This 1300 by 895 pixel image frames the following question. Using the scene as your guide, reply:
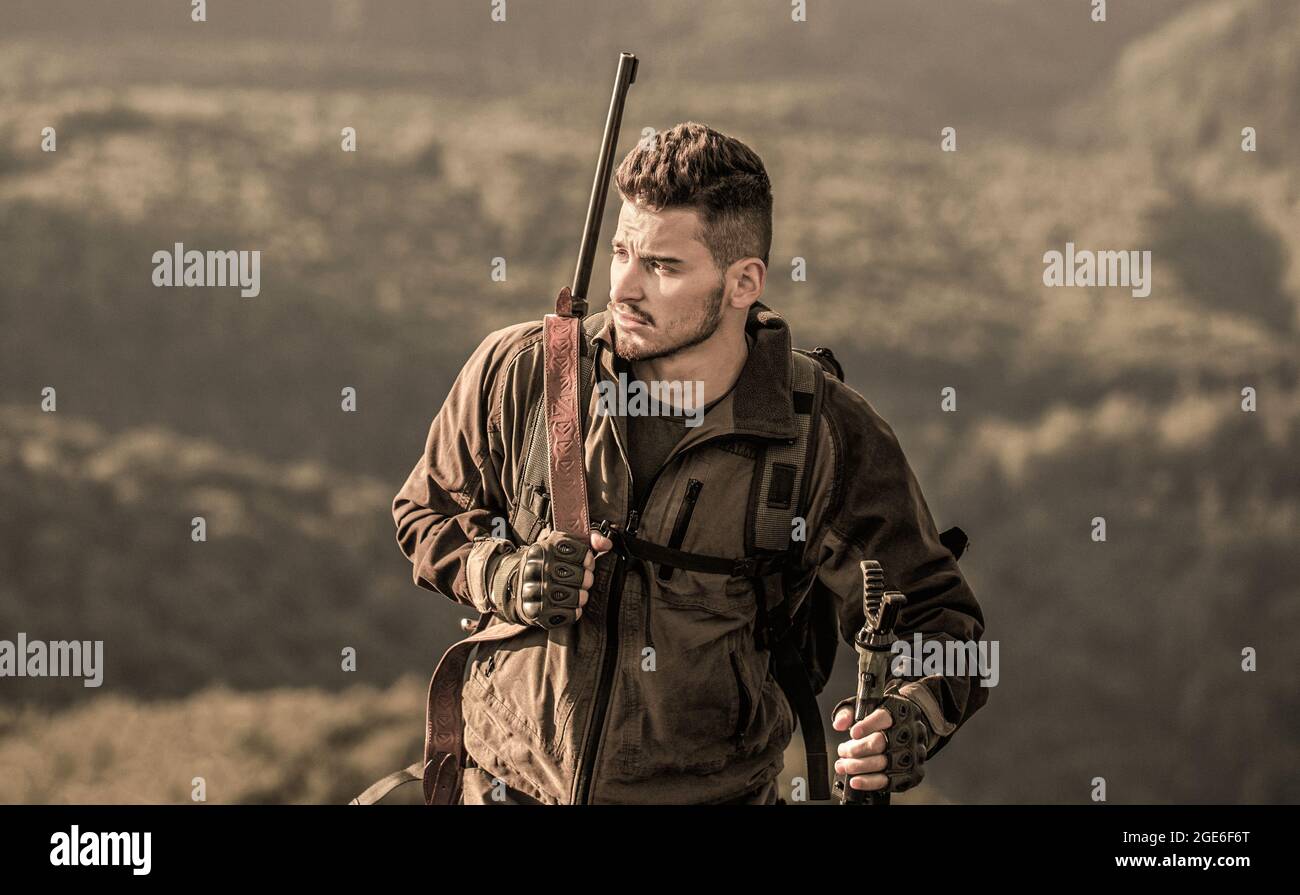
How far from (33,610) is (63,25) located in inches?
89.1

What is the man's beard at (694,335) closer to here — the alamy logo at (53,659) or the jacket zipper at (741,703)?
the jacket zipper at (741,703)

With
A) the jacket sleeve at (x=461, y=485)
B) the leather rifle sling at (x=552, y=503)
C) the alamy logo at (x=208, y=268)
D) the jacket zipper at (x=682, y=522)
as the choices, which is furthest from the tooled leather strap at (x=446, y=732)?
the alamy logo at (x=208, y=268)

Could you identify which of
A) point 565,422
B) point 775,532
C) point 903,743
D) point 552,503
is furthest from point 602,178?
point 903,743

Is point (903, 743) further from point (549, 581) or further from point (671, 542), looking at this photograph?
point (549, 581)

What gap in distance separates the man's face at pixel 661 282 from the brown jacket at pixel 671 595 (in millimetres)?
108

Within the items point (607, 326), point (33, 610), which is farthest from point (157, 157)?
point (607, 326)

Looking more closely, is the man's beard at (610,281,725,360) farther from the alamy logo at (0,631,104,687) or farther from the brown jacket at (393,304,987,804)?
the alamy logo at (0,631,104,687)

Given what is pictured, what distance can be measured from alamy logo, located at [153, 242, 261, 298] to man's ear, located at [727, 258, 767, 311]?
3501 mm

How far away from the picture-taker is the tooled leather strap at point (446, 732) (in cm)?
281

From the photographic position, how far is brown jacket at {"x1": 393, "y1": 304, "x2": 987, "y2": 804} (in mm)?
2654

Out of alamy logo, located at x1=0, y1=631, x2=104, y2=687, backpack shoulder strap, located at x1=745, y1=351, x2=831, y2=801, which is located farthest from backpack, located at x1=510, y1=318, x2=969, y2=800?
alamy logo, located at x1=0, y1=631, x2=104, y2=687

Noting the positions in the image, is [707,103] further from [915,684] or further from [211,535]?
[915,684]

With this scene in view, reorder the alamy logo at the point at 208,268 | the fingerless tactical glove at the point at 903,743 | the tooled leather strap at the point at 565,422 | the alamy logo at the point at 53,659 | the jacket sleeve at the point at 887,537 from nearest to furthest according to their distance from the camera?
the fingerless tactical glove at the point at 903,743 → the tooled leather strap at the point at 565,422 → the jacket sleeve at the point at 887,537 → the alamy logo at the point at 53,659 → the alamy logo at the point at 208,268

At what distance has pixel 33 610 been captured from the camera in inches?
221
